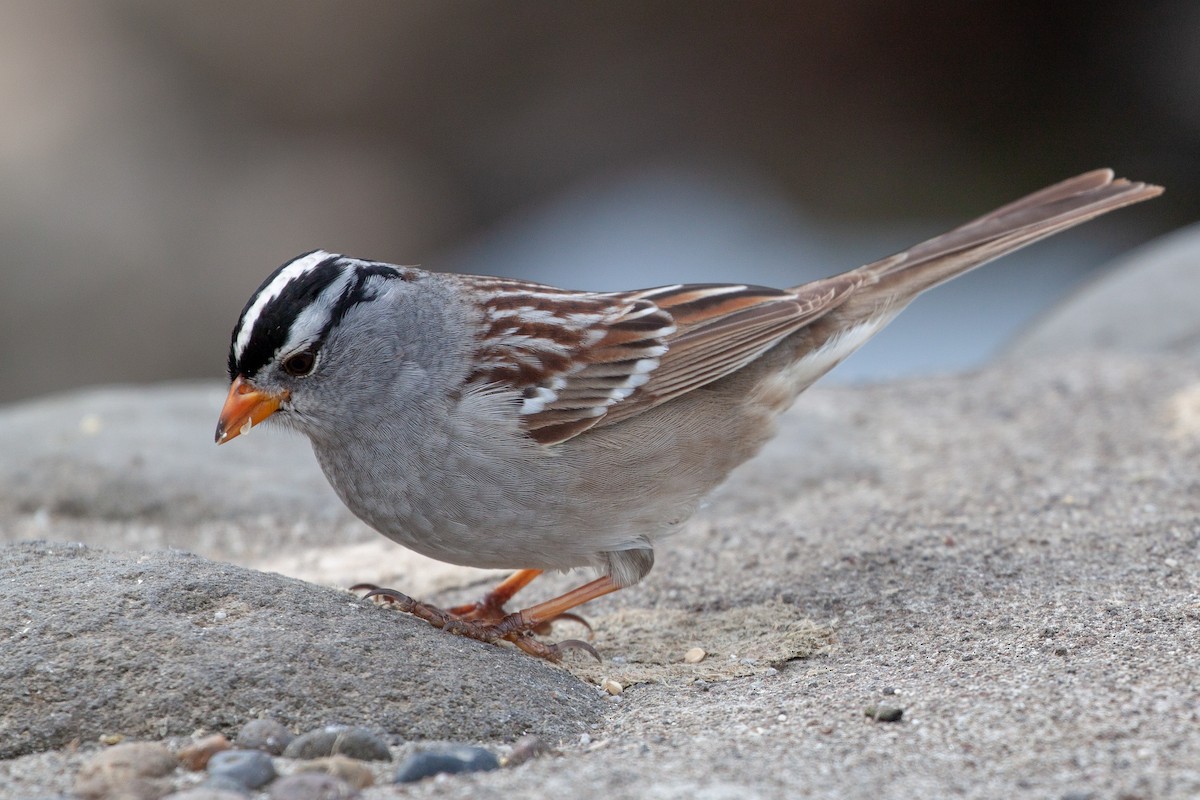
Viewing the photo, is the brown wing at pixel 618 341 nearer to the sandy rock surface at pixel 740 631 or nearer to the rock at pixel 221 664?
the sandy rock surface at pixel 740 631

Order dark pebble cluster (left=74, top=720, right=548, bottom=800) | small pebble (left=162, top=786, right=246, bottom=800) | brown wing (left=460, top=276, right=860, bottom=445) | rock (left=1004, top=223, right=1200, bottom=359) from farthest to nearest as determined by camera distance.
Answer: rock (left=1004, top=223, right=1200, bottom=359), brown wing (left=460, top=276, right=860, bottom=445), dark pebble cluster (left=74, top=720, right=548, bottom=800), small pebble (left=162, top=786, right=246, bottom=800)

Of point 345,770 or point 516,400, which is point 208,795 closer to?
point 345,770

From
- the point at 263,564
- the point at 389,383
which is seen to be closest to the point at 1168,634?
the point at 389,383

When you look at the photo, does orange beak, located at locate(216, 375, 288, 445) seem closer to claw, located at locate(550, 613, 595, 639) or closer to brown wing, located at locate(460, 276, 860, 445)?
brown wing, located at locate(460, 276, 860, 445)

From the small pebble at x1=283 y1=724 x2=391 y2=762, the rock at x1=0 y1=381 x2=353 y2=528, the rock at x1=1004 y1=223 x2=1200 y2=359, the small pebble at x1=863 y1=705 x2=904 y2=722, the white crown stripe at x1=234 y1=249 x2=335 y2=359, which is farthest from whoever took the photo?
the rock at x1=1004 y1=223 x2=1200 y2=359

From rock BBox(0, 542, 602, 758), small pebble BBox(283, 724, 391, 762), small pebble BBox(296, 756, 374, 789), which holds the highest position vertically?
rock BBox(0, 542, 602, 758)

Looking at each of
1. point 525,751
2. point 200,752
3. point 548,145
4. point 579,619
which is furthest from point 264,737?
point 548,145

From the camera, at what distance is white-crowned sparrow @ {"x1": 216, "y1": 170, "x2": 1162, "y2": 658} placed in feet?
13.6

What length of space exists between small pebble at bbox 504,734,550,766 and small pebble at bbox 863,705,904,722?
0.85 metres

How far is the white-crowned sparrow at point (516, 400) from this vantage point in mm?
4137

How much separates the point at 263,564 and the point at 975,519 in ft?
10.1

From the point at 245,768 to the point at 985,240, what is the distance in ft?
12.2

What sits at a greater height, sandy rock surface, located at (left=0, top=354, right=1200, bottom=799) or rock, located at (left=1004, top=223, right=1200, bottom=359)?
rock, located at (left=1004, top=223, right=1200, bottom=359)

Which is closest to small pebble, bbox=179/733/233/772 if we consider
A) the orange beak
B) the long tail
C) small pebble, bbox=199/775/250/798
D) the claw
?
small pebble, bbox=199/775/250/798
